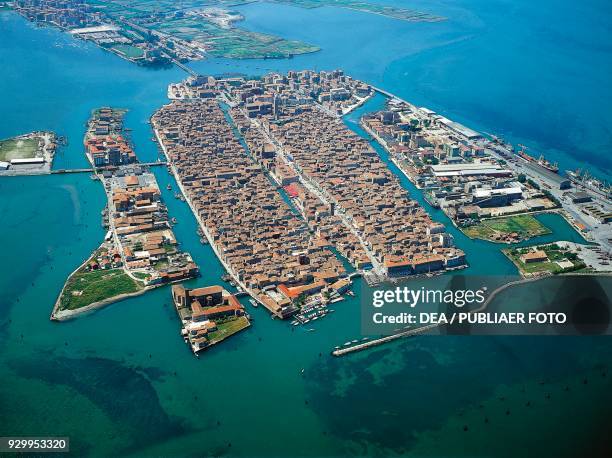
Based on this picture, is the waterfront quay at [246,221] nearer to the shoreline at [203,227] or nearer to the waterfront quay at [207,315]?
the shoreline at [203,227]

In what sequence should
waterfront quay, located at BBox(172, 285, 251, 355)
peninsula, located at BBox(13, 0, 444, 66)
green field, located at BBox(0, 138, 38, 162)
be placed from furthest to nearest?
peninsula, located at BBox(13, 0, 444, 66) < green field, located at BBox(0, 138, 38, 162) < waterfront quay, located at BBox(172, 285, 251, 355)

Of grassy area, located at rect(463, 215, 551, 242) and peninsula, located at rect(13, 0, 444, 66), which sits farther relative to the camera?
peninsula, located at rect(13, 0, 444, 66)

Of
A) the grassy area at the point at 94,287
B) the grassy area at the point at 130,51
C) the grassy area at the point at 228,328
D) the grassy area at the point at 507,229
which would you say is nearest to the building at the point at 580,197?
the grassy area at the point at 507,229

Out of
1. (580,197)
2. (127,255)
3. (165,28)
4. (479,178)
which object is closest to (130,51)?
(165,28)

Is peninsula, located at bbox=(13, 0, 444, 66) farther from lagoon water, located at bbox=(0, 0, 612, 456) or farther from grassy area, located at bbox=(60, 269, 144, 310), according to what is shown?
Result: grassy area, located at bbox=(60, 269, 144, 310)

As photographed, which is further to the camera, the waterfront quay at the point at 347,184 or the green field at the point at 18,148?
the green field at the point at 18,148

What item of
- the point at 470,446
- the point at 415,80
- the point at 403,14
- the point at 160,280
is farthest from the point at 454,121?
the point at 403,14
